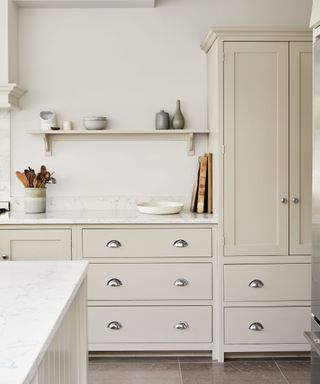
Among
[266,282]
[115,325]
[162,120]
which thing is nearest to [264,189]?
[266,282]

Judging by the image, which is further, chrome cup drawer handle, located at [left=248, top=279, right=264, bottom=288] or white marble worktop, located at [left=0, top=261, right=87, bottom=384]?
chrome cup drawer handle, located at [left=248, top=279, right=264, bottom=288]

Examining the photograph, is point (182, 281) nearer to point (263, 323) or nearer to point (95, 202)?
point (263, 323)

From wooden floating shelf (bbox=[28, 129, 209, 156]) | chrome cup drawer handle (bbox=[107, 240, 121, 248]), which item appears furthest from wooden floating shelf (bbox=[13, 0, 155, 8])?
chrome cup drawer handle (bbox=[107, 240, 121, 248])

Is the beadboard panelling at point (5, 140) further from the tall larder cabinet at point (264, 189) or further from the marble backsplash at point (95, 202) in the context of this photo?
the tall larder cabinet at point (264, 189)

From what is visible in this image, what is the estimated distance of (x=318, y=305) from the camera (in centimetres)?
237

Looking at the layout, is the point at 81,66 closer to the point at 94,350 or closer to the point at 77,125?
the point at 77,125

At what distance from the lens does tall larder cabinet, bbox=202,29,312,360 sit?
11.8ft

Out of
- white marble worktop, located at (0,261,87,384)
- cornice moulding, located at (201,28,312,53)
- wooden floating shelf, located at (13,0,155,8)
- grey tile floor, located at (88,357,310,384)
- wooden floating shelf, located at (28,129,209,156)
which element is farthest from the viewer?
wooden floating shelf, located at (28,129,209,156)

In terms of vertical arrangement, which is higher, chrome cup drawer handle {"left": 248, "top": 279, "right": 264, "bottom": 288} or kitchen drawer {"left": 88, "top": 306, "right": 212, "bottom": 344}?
chrome cup drawer handle {"left": 248, "top": 279, "right": 264, "bottom": 288}

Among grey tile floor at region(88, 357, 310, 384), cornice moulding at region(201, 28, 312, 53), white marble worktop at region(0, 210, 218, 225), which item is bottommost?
grey tile floor at region(88, 357, 310, 384)

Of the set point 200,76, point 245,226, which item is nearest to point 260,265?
point 245,226

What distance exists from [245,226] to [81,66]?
1.68 metres

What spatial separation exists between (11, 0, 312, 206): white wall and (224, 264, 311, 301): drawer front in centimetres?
86

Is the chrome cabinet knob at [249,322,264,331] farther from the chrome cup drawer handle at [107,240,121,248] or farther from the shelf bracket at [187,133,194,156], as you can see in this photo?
Answer: the shelf bracket at [187,133,194,156]
